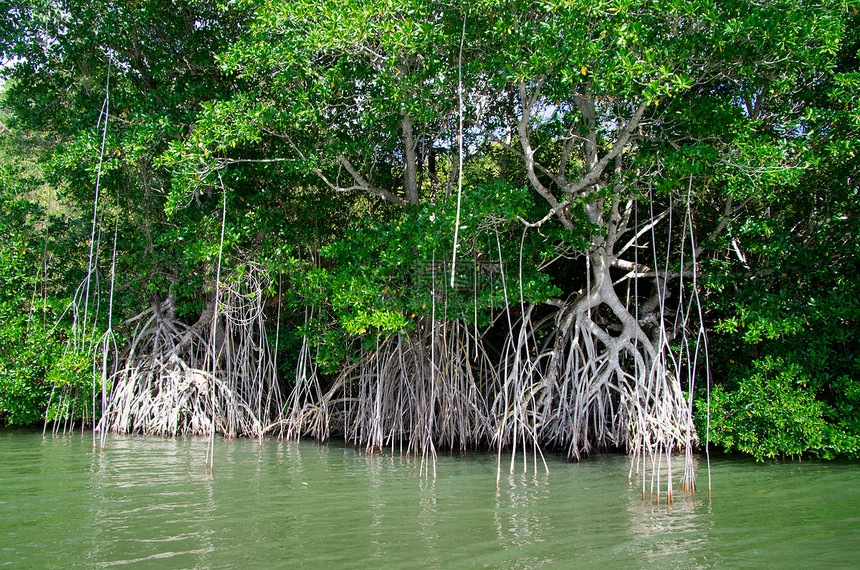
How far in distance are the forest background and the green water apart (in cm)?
61

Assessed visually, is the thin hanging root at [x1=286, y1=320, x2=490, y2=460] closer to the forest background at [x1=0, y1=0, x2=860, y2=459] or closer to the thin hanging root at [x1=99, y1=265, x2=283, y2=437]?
the forest background at [x1=0, y1=0, x2=860, y2=459]

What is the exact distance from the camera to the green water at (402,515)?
324 cm

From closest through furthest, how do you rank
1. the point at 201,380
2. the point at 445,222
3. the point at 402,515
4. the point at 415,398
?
the point at 402,515 → the point at 445,222 → the point at 415,398 → the point at 201,380

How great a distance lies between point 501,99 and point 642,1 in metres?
2.38

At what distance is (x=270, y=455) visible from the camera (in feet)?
20.5

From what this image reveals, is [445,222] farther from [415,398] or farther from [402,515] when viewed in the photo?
[402,515]

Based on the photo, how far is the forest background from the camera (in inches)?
220

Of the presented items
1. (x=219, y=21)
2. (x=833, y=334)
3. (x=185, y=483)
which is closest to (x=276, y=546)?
(x=185, y=483)

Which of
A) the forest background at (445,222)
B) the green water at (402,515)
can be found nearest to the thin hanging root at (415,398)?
the forest background at (445,222)

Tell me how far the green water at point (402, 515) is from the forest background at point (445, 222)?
2.02ft

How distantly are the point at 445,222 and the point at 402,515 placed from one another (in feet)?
8.66

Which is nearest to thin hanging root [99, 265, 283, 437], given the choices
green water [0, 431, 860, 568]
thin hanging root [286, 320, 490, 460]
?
thin hanging root [286, 320, 490, 460]

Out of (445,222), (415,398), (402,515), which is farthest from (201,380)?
(402,515)

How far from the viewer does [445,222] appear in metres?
5.84
